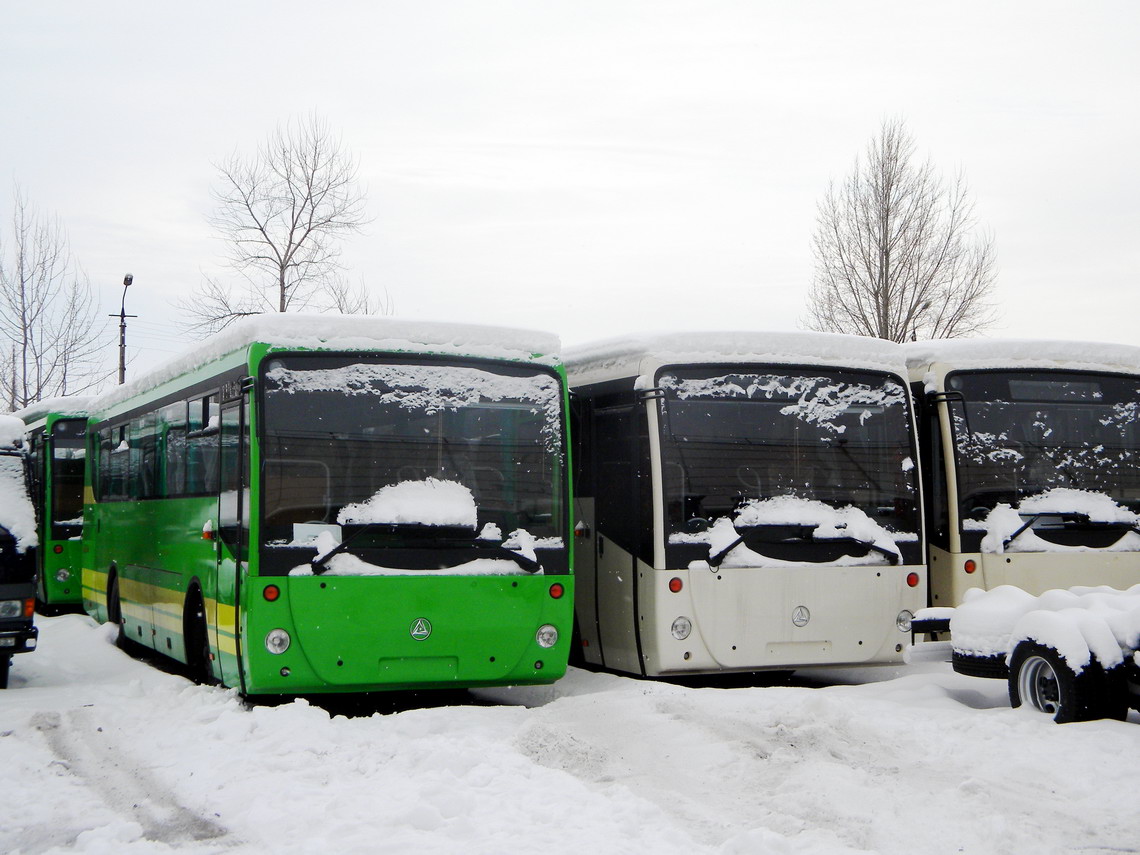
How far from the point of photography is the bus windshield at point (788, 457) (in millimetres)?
11305

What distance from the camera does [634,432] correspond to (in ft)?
37.8

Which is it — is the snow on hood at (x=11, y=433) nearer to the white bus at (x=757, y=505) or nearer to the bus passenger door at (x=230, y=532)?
the bus passenger door at (x=230, y=532)

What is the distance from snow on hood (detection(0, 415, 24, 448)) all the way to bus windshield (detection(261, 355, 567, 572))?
6.40 m

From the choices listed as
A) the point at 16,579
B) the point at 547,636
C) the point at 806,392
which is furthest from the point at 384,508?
the point at 16,579

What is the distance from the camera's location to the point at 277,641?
387 inches

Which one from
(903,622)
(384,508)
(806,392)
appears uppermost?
(806,392)

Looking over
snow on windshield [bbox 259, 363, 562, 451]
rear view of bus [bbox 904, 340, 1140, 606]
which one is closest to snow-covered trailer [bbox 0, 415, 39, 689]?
snow on windshield [bbox 259, 363, 562, 451]

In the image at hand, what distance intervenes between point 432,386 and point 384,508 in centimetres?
98

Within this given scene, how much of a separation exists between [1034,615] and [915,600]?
275 centimetres

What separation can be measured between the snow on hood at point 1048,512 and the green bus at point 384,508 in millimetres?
4076

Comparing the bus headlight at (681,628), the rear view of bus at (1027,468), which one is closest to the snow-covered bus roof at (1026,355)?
the rear view of bus at (1027,468)

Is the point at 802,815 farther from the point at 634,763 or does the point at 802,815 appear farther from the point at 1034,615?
the point at 1034,615

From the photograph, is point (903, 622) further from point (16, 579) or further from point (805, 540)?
point (16, 579)

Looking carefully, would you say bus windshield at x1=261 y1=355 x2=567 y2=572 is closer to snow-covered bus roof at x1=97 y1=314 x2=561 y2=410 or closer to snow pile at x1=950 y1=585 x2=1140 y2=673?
snow-covered bus roof at x1=97 y1=314 x2=561 y2=410
